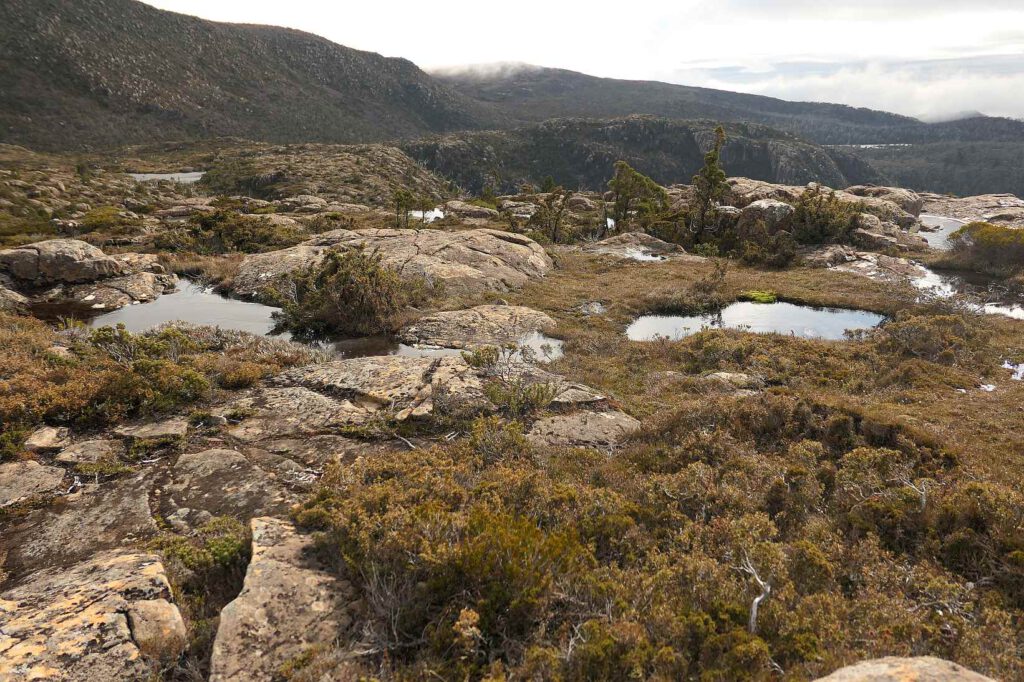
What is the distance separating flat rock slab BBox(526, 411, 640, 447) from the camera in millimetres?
10984

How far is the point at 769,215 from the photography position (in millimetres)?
40031

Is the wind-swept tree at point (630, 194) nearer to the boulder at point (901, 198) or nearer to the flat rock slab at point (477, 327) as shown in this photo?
the boulder at point (901, 198)

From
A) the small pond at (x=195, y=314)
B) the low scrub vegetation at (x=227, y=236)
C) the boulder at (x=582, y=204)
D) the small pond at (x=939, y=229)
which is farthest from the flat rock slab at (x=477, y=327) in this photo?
the boulder at (x=582, y=204)

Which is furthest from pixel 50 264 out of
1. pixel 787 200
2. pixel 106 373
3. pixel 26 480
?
pixel 787 200

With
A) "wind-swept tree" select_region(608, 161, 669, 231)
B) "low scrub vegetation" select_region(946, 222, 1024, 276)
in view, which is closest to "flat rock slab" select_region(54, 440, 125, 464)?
"low scrub vegetation" select_region(946, 222, 1024, 276)

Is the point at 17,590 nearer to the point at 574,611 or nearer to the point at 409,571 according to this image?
the point at 409,571

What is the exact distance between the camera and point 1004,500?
7.29 m

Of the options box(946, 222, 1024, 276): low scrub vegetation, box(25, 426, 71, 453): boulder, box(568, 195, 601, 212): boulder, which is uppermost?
box(568, 195, 601, 212): boulder

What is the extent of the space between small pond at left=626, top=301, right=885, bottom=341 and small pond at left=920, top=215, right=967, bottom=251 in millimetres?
23741

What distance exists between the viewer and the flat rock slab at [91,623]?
15.9ft

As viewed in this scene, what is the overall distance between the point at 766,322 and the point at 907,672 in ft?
68.5

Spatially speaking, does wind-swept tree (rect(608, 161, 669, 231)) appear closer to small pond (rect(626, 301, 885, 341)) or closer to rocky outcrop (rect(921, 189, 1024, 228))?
small pond (rect(626, 301, 885, 341))

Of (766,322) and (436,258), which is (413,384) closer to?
(436,258)

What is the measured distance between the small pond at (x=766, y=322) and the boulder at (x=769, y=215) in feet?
58.8
